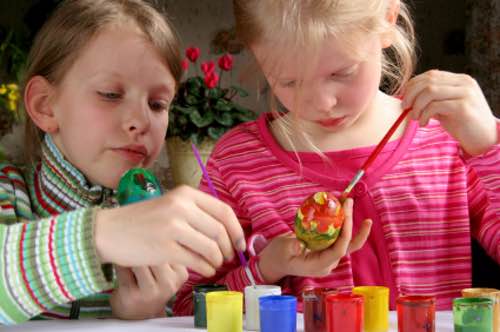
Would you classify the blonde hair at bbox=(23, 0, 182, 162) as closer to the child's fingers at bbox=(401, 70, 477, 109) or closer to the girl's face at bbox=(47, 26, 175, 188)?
the girl's face at bbox=(47, 26, 175, 188)

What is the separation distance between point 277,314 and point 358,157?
53cm

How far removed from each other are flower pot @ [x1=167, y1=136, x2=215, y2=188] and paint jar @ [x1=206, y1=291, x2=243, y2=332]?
1.85m

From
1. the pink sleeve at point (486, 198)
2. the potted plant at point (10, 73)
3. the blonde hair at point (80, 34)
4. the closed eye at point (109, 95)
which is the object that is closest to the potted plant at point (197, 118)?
the potted plant at point (10, 73)

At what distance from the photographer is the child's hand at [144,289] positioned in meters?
1.28

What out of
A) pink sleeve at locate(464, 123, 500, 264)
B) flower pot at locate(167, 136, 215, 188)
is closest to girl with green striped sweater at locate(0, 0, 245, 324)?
pink sleeve at locate(464, 123, 500, 264)

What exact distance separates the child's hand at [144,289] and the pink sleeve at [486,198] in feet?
2.02

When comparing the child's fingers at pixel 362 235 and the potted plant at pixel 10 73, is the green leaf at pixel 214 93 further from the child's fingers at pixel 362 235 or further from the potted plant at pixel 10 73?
the child's fingers at pixel 362 235

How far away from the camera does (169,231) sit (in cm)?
95

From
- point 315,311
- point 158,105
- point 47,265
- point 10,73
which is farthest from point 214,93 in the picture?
point 47,265

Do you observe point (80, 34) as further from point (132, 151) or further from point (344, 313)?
point (344, 313)

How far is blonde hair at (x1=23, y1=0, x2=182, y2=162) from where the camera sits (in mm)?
1538

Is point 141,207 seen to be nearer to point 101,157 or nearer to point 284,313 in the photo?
point 284,313

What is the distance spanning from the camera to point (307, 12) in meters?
1.34

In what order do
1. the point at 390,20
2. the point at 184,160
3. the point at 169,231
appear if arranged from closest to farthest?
the point at 169,231, the point at 390,20, the point at 184,160
